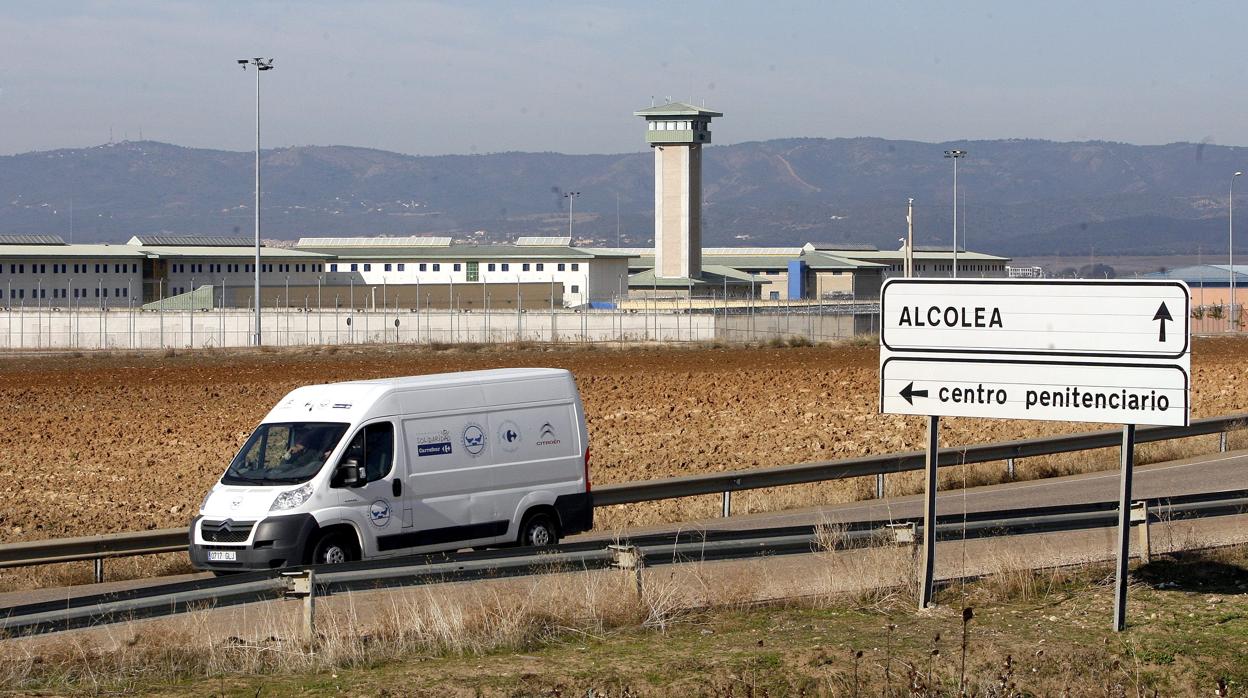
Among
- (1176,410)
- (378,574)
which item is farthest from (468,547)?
(1176,410)

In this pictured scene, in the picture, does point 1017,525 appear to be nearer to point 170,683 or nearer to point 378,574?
point 378,574

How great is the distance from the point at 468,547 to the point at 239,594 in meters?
4.96

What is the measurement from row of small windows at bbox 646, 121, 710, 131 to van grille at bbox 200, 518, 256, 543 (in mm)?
121827

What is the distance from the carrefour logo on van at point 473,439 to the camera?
15.9 m

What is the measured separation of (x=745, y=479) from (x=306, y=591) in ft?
33.1

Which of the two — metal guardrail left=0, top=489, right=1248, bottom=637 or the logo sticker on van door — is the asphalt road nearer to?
the logo sticker on van door

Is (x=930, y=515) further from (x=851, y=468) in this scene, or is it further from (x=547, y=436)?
(x=851, y=468)

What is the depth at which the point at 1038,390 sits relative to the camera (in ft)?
34.4

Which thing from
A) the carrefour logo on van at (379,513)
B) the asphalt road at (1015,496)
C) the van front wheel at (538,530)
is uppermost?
the carrefour logo on van at (379,513)

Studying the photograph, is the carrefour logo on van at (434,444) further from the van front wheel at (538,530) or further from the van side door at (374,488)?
the van front wheel at (538,530)

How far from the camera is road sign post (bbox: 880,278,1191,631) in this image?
10109 millimetres

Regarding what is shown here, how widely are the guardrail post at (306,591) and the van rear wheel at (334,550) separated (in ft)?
11.8

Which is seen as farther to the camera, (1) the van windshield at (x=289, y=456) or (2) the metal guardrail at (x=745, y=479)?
(2) the metal guardrail at (x=745, y=479)

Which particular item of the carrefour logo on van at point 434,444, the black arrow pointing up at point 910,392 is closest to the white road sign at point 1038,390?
the black arrow pointing up at point 910,392
